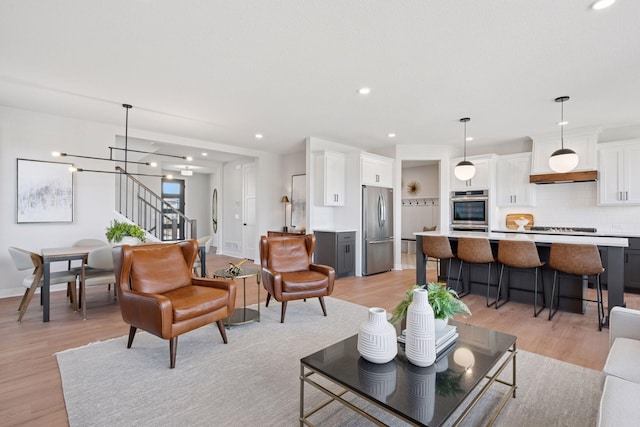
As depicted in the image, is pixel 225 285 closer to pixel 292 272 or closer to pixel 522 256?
pixel 292 272

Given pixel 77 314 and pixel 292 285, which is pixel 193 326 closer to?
pixel 292 285

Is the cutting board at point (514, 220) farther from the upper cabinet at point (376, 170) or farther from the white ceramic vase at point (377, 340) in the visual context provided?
the white ceramic vase at point (377, 340)

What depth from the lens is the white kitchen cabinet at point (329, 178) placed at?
6.04 metres

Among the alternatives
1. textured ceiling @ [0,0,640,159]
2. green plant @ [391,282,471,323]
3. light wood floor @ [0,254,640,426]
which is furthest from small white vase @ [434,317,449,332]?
textured ceiling @ [0,0,640,159]

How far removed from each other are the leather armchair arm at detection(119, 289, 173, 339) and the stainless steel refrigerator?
4221 mm

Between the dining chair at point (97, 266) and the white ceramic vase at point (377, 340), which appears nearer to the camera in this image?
the white ceramic vase at point (377, 340)

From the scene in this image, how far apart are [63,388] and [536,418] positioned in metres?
3.08

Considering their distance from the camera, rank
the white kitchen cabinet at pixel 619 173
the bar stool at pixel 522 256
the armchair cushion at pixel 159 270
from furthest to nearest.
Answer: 1. the white kitchen cabinet at pixel 619 173
2. the bar stool at pixel 522 256
3. the armchair cushion at pixel 159 270

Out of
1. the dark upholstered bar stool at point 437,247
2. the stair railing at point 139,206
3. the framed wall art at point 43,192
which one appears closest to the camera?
the dark upholstered bar stool at point 437,247

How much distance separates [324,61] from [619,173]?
530cm

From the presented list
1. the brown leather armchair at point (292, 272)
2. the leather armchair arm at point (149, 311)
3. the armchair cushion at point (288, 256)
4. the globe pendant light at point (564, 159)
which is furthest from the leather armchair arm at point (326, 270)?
the globe pendant light at point (564, 159)

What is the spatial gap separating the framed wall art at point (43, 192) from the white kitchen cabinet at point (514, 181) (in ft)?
25.2

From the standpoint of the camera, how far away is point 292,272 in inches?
153

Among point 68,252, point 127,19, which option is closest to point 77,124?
point 68,252
